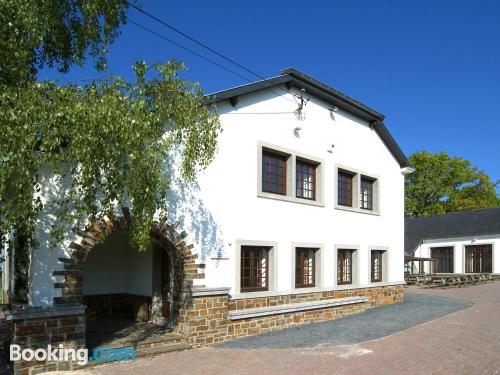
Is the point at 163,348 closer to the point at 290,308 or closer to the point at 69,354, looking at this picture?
the point at 69,354

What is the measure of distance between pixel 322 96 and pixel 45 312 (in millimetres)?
9414

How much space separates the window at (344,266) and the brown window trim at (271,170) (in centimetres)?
327

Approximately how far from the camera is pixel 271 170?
1245cm

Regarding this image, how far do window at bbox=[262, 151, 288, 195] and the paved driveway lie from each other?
4258mm

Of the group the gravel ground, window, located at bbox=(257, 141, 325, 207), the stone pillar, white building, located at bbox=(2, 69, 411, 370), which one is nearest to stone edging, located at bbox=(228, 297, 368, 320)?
white building, located at bbox=(2, 69, 411, 370)

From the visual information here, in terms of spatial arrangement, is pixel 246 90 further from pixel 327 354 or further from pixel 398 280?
pixel 398 280

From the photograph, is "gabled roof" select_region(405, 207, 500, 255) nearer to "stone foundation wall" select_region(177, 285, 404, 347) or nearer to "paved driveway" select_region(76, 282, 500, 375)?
"stone foundation wall" select_region(177, 285, 404, 347)

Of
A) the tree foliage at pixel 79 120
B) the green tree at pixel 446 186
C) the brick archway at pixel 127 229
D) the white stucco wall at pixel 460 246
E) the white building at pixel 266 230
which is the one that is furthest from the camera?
the green tree at pixel 446 186

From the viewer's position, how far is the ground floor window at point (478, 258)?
32.8 meters

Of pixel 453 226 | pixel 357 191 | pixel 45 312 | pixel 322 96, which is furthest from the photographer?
pixel 453 226

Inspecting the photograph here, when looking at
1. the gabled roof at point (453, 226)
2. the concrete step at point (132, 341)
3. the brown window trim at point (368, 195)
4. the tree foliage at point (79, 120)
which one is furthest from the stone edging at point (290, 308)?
the gabled roof at point (453, 226)

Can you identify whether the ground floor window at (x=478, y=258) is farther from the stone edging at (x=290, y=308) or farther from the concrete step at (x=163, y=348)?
the concrete step at (x=163, y=348)

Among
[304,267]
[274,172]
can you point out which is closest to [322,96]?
[274,172]

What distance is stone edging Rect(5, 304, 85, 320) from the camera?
7.47 metres
